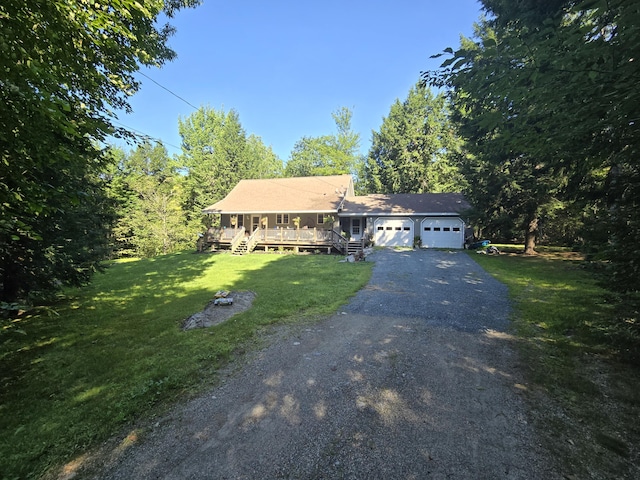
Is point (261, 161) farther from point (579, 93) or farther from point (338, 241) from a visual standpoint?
point (579, 93)

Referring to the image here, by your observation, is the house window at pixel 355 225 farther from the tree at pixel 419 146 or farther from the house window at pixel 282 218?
the tree at pixel 419 146

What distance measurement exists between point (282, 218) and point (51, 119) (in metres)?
20.1

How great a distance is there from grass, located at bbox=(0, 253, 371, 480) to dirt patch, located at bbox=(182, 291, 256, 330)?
10.5 inches

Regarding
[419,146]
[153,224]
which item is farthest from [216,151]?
[419,146]

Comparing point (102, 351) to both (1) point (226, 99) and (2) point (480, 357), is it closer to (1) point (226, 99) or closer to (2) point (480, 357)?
(2) point (480, 357)

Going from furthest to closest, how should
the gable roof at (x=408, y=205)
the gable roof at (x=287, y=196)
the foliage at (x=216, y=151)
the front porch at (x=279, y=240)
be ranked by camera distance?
1. the foliage at (x=216, y=151)
2. the gable roof at (x=287, y=196)
3. the gable roof at (x=408, y=205)
4. the front porch at (x=279, y=240)

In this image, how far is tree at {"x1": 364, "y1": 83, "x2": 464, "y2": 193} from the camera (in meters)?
33.6

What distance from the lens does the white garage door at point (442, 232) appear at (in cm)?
1991

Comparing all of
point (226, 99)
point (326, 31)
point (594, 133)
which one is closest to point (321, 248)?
point (326, 31)

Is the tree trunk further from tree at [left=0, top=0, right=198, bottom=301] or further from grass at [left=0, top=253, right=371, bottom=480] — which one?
tree at [left=0, top=0, right=198, bottom=301]

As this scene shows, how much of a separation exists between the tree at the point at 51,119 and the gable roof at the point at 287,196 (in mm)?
14575

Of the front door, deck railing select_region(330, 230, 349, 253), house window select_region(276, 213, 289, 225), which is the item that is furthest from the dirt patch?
the front door

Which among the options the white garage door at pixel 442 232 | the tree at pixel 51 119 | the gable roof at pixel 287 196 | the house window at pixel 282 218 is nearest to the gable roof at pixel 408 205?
the white garage door at pixel 442 232

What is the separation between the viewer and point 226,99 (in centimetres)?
3725
